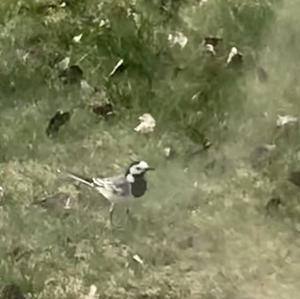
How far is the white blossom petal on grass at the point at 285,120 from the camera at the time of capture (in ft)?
7.47

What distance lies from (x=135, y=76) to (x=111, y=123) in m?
0.18

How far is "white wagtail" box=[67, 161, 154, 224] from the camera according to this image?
205 centimetres

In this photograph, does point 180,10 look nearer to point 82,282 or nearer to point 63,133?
point 63,133

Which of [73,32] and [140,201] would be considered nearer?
[140,201]

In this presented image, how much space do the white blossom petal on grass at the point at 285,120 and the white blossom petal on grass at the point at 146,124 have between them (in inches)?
10.5

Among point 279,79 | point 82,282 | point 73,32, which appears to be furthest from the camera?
point 73,32

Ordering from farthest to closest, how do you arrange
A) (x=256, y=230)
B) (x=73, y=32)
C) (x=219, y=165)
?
(x=73, y=32) → (x=219, y=165) → (x=256, y=230)

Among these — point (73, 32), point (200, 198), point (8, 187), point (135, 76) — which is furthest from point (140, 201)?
point (73, 32)

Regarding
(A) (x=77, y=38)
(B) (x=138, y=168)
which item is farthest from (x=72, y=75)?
(B) (x=138, y=168)

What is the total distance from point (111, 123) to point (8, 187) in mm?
298

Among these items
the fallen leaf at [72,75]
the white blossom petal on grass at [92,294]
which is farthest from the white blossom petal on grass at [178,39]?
the white blossom petal on grass at [92,294]

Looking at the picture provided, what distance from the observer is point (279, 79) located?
7.97 feet

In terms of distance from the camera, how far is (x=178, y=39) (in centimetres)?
257

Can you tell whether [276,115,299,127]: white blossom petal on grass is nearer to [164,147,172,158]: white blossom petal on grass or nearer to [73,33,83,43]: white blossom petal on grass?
[164,147,172,158]: white blossom petal on grass
